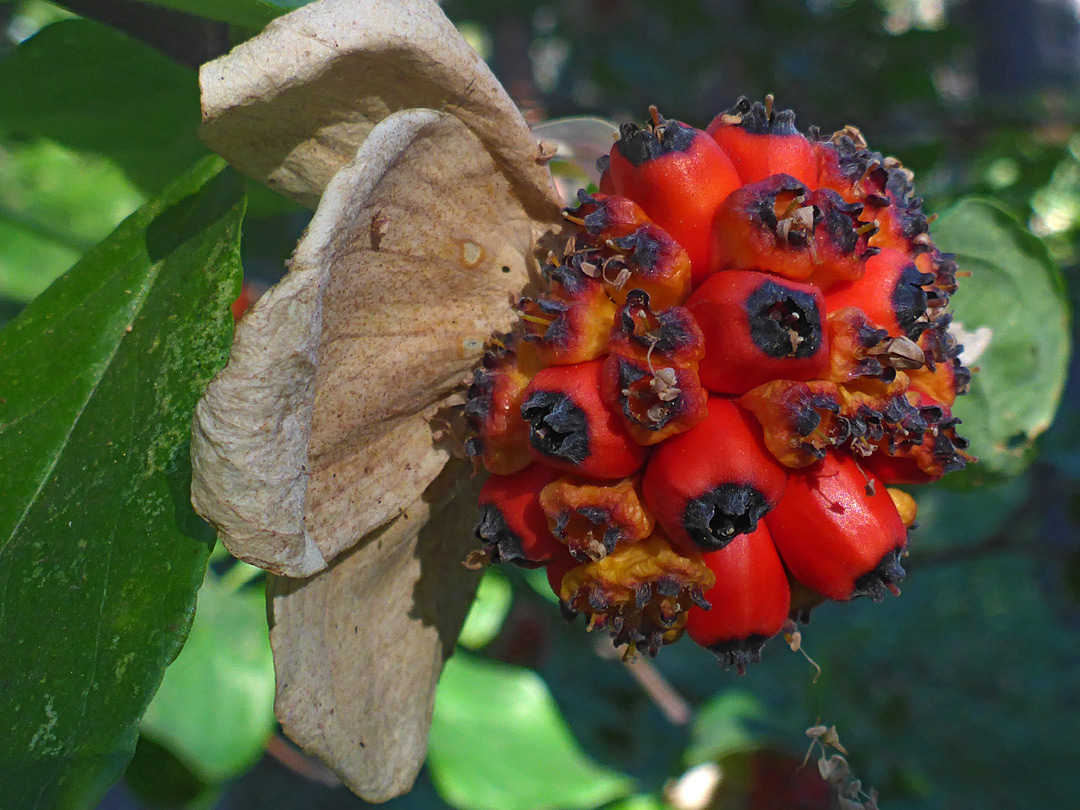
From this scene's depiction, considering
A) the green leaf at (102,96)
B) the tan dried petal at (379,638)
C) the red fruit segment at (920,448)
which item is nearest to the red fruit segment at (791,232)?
the red fruit segment at (920,448)

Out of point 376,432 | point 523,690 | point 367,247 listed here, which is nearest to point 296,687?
point 376,432

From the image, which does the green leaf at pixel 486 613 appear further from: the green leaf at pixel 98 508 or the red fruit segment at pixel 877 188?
the red fruit segment at pixel 877 188

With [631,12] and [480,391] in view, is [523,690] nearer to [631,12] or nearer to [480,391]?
[480,391]

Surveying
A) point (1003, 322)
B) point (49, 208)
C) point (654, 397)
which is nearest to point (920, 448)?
point (654, 397)

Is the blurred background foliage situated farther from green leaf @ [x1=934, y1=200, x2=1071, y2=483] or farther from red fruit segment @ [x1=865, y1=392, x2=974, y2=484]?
red fruit segment @ [x1=865, y1=392, x2=974, y2=484]

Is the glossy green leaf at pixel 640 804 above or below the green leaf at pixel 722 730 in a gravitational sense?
above
